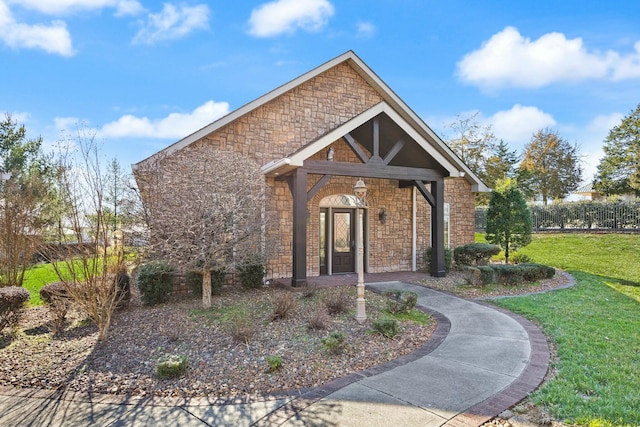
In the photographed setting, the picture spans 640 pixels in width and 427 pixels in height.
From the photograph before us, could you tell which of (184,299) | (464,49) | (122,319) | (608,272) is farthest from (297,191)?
(608,272)

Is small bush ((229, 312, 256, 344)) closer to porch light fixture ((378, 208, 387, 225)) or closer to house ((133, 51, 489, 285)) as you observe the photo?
house ((133, 51, 489, 285))

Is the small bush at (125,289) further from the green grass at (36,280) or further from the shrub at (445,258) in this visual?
the shrub at (445,258)

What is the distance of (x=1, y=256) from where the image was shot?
926cm

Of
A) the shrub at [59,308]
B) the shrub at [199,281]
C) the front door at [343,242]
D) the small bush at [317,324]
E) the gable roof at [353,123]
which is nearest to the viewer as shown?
the small bush at [317,324]

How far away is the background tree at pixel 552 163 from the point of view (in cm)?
3591

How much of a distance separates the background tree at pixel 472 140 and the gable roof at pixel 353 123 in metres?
17.4

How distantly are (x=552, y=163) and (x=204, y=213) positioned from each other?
38.7 meters

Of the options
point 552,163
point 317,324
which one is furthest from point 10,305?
point 552,163

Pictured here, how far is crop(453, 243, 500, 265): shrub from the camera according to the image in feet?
43.3

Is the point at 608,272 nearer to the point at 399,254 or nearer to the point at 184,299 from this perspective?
the point at 399,254

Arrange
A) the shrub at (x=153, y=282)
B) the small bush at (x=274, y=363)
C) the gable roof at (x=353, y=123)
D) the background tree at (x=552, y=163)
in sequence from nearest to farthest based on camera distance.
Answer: the small bush at (x=274, y=363), the shrub at (x=153, y=282), the gable roof at (x=353, y=123), the background tree at (x=552, y=163)

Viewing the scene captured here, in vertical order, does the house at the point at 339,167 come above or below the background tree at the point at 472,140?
below

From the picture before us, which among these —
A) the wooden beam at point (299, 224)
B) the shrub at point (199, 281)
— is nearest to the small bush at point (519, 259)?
the wooden beam at point (299, 224)

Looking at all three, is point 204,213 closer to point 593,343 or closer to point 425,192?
point 593,343
